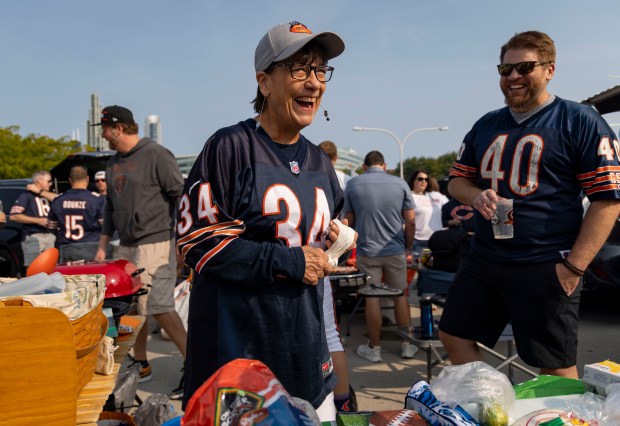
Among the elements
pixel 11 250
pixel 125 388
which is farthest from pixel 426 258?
pixel 11 250

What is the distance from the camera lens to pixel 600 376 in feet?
4.91

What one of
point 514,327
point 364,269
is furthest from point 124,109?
point 514,327

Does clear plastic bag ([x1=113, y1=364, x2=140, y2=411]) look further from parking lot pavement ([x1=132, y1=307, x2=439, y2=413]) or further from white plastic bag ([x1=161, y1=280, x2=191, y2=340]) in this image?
white plastic bag ([x1=161, y1=280, x2=191, y2=340])

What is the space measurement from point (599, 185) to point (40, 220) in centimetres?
728

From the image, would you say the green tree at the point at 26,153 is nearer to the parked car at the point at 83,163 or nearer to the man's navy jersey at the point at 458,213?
the parked car at the point at 83,163

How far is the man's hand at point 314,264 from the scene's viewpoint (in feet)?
5.56

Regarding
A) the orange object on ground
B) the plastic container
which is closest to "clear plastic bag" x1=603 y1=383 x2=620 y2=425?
the plastic container

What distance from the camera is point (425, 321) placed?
173 inches

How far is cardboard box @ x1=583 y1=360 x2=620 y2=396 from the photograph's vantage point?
1466 mm

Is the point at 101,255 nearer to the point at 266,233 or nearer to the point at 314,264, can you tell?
the point at 266,233

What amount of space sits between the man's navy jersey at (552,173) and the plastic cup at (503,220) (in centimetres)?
3

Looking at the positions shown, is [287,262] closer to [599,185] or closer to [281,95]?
[281,95]

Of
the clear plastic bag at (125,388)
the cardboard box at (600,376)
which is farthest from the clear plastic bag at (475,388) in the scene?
the clear plastic bag at (125,388)

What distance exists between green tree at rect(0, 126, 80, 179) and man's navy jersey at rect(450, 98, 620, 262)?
3593 centimetres
